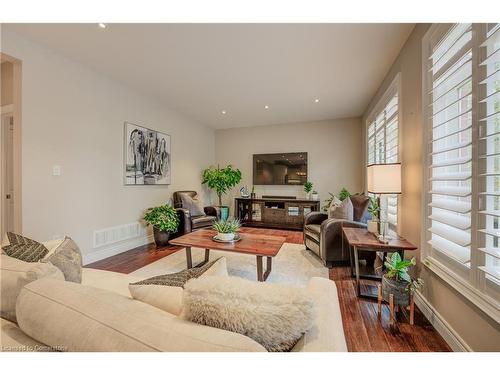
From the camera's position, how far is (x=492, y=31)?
1.28 metres

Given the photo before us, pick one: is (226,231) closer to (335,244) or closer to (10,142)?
A: (335,244)

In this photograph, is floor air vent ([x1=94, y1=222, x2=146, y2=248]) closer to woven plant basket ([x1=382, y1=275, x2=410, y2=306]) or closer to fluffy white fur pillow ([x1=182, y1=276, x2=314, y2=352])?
fluffy white fur pillow ([x1=182, y1=276, x2=314, y2=352])

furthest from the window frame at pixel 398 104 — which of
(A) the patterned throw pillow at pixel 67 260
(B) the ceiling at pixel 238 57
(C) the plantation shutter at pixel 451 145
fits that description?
(A) the patterned throw pillow at pixel 67 260

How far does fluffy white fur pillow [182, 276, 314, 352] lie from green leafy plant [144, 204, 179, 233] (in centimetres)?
336

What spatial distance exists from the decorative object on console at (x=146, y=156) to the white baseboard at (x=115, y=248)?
984 millimetres

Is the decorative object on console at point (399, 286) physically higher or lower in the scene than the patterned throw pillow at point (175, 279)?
lower

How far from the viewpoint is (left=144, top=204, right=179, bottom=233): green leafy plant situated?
379cm

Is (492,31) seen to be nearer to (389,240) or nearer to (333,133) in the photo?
(389,240)

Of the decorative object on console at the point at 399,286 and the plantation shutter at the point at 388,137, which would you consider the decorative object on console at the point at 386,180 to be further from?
the decorative object on console at the point at 399,286

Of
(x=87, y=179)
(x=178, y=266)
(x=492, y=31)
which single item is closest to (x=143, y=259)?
(x=178, y=266)

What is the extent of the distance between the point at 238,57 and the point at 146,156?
7.93 ft

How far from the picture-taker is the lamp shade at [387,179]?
2.26 meters

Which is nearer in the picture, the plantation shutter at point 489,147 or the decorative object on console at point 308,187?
the plantation shutter at point 489,147
